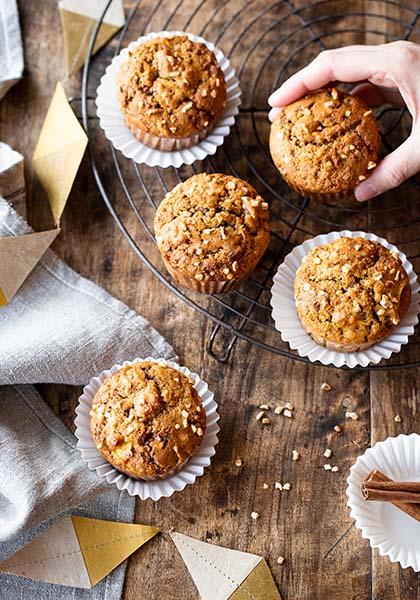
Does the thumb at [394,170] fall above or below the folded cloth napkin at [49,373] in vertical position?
above

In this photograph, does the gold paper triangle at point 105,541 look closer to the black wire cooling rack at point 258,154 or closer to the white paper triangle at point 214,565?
the white paper triangle at point 214,565

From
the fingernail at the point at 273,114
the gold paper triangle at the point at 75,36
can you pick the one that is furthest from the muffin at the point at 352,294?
the gold paper triangle at the point at 75,36

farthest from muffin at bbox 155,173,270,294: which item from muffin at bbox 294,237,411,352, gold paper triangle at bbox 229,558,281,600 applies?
gold paper triangle at bbox 229,558,281,600

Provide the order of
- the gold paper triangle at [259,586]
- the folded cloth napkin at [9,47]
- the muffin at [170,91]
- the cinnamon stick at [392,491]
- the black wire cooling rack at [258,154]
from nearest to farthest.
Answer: the cinnamon stick at [392,491], the gold paper triangle at [259,586], the muffin at [170,91], the black wire cooling rack at [258,154], the folded cloth napkin at [9,47]

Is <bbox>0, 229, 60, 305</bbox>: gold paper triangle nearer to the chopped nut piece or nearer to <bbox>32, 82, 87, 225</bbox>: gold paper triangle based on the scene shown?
<bbox>32, 82, 87, 225</bbox>: gold paper triangle

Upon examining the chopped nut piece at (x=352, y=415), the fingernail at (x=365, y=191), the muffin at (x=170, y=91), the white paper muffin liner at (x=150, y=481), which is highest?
the muffin at (x=170, y=91)

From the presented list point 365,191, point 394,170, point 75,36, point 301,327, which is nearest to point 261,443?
point 301,327

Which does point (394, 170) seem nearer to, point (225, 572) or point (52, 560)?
point (225, 572)
